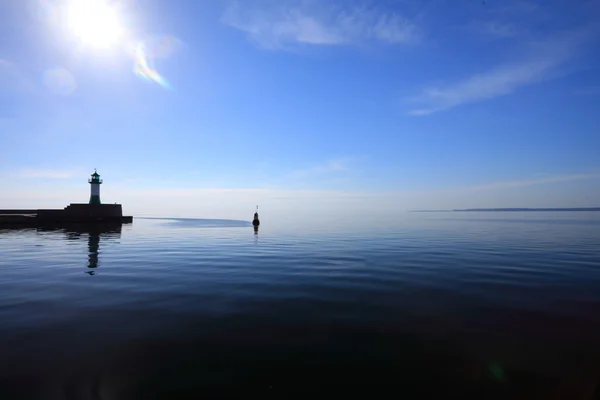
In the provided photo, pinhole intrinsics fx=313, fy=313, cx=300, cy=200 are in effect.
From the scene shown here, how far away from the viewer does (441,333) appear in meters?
7.74

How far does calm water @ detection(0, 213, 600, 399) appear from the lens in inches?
218

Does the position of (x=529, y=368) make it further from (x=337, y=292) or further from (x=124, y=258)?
(x=124, y=258)

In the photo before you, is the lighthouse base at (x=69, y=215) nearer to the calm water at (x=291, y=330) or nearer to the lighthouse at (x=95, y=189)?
the lighthouse at (x=95, y=189)

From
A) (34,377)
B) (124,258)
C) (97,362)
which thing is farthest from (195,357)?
(124,258)

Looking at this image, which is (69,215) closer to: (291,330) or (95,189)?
(95,189)

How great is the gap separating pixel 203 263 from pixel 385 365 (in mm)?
14033

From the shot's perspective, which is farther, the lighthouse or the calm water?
the lighthouse

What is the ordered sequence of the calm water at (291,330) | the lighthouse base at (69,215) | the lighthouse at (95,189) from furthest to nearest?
the lighthouse at (95,189) → the lighthouse base at (69,215) → the calm water at (291,330)

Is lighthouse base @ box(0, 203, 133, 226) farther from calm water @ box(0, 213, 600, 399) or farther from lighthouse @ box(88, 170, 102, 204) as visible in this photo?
calm water @ box(0, 213, 600, 399)

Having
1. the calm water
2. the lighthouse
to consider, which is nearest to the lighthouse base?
the lighthouse

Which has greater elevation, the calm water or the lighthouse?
the lighthouse

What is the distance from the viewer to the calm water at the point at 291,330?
5547mm

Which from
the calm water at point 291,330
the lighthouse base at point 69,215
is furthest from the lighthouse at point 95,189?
the calm water at point 291,330

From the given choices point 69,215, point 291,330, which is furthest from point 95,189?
point 291,330
